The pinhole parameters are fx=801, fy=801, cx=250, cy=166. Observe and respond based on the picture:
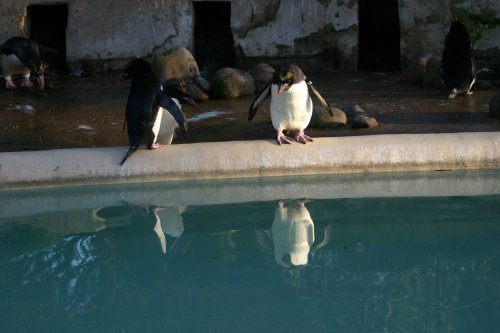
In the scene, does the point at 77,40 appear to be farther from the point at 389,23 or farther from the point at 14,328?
the point at 14,328

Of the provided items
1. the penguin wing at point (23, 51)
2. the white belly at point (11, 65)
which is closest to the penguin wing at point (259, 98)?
the penguin wing at point (23, 51)

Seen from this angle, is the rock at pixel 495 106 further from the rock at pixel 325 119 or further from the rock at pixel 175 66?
the rock at pixel 175 66

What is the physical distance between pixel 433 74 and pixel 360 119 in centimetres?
181

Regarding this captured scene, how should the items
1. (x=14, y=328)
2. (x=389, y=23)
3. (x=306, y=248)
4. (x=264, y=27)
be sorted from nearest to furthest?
(x=14, y=328) < (x=306, y=248) < (x=264, y=27) < (x=389, y=23)

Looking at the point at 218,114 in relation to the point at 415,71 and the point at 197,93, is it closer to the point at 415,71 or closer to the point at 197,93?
the point at 197,93

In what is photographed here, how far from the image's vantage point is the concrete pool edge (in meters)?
4.25

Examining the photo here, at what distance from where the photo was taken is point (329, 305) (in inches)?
111

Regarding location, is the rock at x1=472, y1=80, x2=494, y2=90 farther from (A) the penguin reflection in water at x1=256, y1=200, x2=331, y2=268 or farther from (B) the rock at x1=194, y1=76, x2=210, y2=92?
(A) the penguin reflection in water at x1=256, y1=200, x2=331, y2=268

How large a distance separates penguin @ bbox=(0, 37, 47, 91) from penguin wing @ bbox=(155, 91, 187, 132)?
9.23ft

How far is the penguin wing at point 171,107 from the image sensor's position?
452 cm

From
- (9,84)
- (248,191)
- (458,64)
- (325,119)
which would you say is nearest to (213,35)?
(9,84)

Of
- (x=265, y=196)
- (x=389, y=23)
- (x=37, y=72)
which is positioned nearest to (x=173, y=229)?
(x=265, y=196)

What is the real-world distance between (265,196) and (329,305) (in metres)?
1.38

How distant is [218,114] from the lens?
599cm
